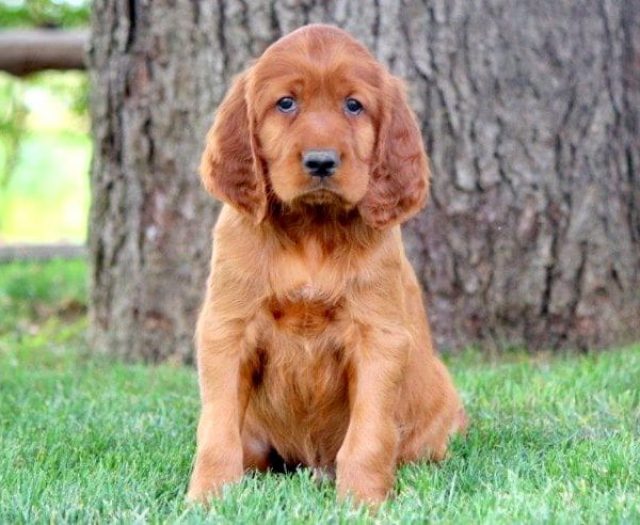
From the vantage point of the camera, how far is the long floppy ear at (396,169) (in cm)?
393

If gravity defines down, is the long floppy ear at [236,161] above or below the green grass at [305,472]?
above

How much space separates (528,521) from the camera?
10.7ft

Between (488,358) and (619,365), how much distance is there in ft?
2.42

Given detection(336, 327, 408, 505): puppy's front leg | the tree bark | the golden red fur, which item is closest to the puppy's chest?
the golden red fur

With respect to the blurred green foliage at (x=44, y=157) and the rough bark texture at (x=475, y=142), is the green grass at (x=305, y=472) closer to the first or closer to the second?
the rough bark texture at (x=475, y=142)

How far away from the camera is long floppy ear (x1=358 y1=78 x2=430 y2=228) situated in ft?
12.9

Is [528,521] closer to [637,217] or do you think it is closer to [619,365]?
[619,365]

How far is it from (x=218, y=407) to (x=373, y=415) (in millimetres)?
478

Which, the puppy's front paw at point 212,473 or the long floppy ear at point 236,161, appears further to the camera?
the long floppy ear at point 236,161

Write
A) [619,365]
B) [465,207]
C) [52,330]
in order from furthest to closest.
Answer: [52,330], [465,207], [619,365]

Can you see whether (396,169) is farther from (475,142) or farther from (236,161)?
(475,142)

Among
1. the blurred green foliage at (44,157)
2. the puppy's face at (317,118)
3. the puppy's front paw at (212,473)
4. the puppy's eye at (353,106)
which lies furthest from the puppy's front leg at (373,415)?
the blurred green foliage at (44,157)

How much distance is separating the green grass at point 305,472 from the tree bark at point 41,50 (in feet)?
→ 11.3

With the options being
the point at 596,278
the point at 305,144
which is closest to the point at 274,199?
the point at 305,144
